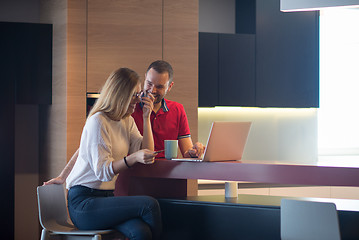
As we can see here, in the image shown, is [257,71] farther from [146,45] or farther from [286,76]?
[146,45]

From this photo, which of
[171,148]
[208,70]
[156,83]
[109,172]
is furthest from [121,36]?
[109,172]

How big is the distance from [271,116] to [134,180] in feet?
9.60

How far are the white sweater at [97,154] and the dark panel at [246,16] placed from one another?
3.00m

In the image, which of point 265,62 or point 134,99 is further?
point 265,62

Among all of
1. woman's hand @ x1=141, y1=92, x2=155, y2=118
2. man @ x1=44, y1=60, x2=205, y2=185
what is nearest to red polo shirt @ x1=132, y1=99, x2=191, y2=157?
man @ x1=44, y1=60, x2=205, y2=185

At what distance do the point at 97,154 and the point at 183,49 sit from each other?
89.4 inches

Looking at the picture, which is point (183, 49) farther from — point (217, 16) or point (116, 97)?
point (116, 97)

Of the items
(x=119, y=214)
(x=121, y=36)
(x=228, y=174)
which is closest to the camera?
(x=119, y=214)

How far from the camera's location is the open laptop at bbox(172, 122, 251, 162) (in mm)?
2727

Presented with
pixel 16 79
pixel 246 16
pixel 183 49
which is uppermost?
pixel 246 16

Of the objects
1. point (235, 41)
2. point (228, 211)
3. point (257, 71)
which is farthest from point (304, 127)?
point (228, 211)

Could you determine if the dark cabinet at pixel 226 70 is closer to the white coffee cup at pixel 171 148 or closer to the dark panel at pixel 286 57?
the dark panel at pixel 286 57

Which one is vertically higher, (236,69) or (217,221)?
(236,69)

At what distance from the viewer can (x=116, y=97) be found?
2.79 m
